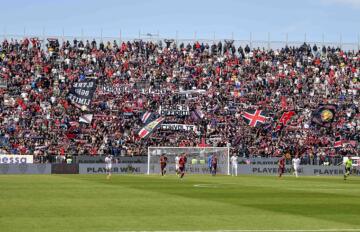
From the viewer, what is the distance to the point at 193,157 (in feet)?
244

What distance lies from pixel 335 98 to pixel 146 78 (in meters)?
22.8

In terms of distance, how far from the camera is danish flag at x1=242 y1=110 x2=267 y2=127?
257ft

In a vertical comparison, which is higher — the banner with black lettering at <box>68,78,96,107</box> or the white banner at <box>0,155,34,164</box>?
the banner with black lettering at <box>68,78,96,107</box>

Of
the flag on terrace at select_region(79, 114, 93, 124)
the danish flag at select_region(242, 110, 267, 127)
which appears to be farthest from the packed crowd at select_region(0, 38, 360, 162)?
the danish flag at select_region(242, 110, 267, 127)

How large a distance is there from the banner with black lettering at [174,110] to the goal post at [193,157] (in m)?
8.71

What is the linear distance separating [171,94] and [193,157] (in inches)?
546

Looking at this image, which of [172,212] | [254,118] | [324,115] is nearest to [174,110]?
[254,118]

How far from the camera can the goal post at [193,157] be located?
73.5 metres

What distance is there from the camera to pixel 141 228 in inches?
752

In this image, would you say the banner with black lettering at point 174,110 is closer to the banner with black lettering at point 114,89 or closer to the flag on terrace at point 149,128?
the banner with black lettering at point 114,89

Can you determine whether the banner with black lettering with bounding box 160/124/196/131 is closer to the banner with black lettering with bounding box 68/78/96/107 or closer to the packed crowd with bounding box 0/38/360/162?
the packed crowd with bounding box 0/38/360/162

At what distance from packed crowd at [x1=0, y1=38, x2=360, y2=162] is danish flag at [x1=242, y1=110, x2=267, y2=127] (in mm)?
2794

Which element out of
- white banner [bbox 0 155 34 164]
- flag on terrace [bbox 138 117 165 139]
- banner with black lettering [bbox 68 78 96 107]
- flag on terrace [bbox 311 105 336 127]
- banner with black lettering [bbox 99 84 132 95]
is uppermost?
banner with black lettering [bbox 99 84 132 95]

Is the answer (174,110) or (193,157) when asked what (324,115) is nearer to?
(174,110)
